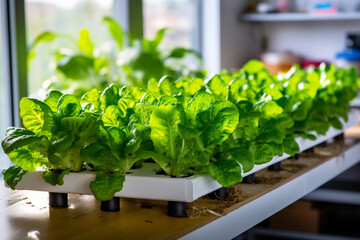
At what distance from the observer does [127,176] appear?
1006mm

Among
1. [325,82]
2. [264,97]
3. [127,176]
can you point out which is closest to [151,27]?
[325,82]

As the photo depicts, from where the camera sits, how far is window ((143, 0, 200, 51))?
3.79 m

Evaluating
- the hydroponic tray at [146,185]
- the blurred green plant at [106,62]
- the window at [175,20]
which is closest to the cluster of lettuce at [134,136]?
the hydroponic tray at [146,185]

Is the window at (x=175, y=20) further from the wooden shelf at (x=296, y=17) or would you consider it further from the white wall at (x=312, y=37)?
the white wall at (x=312, y=37)

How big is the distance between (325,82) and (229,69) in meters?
2.58

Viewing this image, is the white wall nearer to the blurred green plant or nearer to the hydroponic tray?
the blurred green plant

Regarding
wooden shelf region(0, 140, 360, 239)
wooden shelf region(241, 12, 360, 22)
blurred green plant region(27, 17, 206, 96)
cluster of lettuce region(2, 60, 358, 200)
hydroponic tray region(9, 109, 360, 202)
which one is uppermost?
wooden shelf region(241, 12, 360, 22)

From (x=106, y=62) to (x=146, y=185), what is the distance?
7.06ft

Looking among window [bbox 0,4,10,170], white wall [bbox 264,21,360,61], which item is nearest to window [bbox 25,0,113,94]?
window [bbox 0,4,10,170]

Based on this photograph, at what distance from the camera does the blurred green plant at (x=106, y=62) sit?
9.18ft

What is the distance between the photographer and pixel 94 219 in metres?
0.98

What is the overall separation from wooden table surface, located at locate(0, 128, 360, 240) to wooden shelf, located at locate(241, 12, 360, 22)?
281cm

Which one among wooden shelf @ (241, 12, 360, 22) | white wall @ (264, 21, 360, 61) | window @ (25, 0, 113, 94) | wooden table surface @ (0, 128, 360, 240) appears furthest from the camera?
white wall @ (264, 21, 360, 61)

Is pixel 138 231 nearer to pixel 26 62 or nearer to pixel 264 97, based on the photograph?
pixel 264 97
